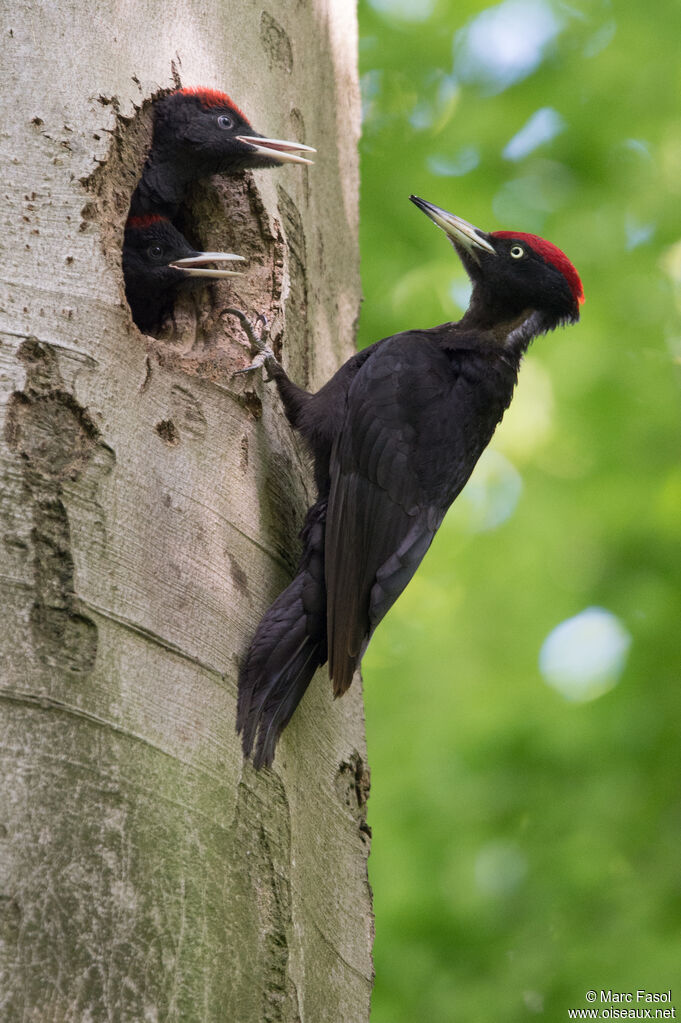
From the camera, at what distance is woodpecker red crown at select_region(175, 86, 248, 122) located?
2875 millimetres

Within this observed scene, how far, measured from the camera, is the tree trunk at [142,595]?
1823mm

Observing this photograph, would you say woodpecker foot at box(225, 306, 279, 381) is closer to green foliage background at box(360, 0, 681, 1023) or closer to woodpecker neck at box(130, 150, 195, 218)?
woodpecker neck at box(130, 150, 195, 218)

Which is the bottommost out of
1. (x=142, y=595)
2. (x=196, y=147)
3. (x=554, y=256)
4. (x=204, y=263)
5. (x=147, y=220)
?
(x=142, y=595)

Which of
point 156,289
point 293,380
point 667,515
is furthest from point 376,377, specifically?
point 667,515

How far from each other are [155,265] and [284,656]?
4.86 ft

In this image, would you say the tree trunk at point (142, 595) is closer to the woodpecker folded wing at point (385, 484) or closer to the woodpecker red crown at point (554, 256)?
the woodpecker folded wing at point (385, 484)

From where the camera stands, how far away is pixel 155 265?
3475mm

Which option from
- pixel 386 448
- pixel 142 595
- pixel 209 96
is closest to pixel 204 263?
pixel 209 96

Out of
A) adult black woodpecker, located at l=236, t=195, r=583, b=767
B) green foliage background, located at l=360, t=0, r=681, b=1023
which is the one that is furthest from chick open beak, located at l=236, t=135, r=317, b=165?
green foliage background, located at l=360, t=0, r=681, b=1023

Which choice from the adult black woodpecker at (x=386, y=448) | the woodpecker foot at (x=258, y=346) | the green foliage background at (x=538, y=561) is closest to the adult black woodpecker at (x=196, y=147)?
the woodpecker foot at (x=258, y=346)

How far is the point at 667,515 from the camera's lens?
5105 millimetres

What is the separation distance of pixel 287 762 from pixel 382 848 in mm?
2666

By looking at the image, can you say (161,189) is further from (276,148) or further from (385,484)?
(385,484)

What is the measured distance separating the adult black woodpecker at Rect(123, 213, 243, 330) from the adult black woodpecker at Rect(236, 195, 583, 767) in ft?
1.73
